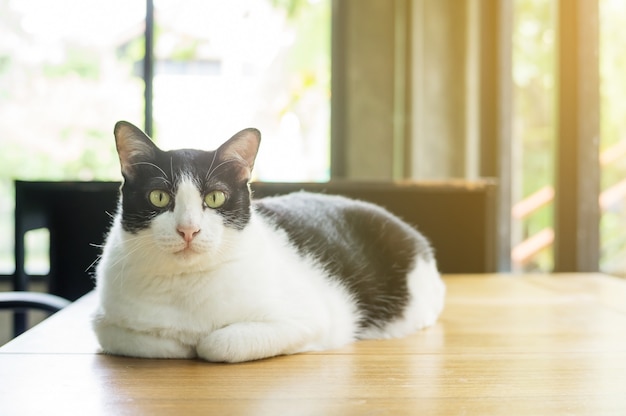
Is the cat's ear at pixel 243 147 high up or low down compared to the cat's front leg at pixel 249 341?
up

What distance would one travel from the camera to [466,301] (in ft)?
6.25

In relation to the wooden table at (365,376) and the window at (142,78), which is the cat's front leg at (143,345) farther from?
the window at (142,78)

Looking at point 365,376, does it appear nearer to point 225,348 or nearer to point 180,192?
point 225,348

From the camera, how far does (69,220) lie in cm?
250

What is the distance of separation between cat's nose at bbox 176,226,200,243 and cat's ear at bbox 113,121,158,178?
0.53 feet

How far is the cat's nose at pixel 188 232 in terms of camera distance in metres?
1.18

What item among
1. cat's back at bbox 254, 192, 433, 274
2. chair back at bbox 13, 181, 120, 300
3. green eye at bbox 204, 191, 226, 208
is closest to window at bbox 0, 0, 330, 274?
chair back at bbox 13, 181, 120, 300

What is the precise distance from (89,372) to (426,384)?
1.83ft

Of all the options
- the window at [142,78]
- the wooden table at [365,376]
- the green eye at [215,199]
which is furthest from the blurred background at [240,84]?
Answer: the green eye at [215,199]

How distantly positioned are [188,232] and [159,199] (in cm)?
9

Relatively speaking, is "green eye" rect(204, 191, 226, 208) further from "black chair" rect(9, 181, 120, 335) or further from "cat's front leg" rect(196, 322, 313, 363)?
"black chair" rect(9, 181, 120, 335)

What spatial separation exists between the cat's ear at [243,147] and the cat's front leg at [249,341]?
304 mm

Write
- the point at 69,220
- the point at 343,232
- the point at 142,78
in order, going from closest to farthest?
the point at 343,232, the point at 69,220, the point at 142,78

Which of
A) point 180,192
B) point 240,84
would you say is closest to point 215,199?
point 180,192
